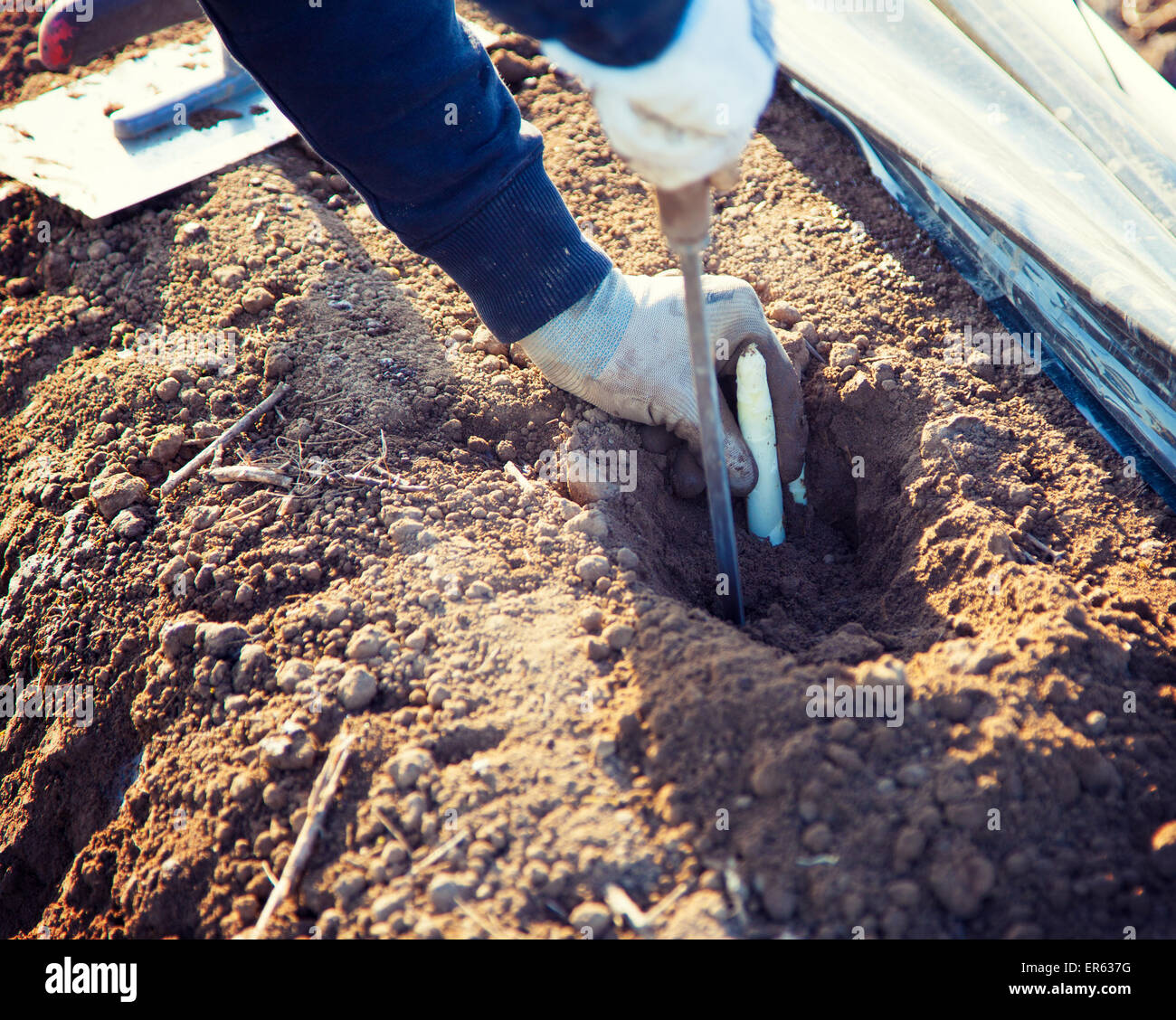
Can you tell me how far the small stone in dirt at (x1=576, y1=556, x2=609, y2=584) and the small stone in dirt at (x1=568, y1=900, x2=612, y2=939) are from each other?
1.93ft

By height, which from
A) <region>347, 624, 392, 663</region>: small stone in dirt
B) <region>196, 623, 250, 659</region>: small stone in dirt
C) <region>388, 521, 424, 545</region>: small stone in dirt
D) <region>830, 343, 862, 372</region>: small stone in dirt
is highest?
<region>830, 343, 862, 372</region>: small stone in dirt

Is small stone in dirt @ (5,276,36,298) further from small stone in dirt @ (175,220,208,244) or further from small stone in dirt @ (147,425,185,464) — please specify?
small stone in dirt @ (147,425,185,464)

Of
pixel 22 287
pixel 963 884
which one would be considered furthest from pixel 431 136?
pixel 22 287

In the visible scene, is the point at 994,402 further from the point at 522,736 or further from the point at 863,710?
the point at 522,736

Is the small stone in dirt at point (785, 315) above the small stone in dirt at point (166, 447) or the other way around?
above

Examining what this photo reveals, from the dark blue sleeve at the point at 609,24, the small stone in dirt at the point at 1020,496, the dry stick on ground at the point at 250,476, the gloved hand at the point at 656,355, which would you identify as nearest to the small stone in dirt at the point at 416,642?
the dry stick on ground at the point at 250,476

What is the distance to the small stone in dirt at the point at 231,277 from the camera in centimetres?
214

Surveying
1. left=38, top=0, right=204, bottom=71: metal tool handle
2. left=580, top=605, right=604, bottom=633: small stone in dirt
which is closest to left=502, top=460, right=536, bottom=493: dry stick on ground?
left=580, top=605, right=604, bottom=633: small stone in dirt

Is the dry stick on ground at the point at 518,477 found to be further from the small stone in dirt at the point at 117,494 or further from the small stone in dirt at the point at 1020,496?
the small stone in dirt at the point at 1020,496

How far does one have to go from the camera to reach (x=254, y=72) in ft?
4.98

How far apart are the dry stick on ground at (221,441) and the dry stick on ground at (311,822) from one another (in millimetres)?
787

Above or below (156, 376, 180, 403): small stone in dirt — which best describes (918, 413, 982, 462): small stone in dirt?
above

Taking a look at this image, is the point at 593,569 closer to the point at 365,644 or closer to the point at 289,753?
the point at 365,644

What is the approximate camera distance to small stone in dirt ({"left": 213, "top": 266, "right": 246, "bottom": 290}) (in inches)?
84.2
